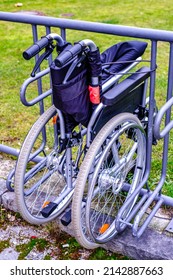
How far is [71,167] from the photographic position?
7.32 ft

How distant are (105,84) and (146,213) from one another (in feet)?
2.76

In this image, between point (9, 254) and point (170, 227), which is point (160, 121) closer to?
point (170, 227)

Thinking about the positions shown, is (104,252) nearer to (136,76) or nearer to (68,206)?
(68,206)

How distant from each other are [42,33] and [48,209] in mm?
4202

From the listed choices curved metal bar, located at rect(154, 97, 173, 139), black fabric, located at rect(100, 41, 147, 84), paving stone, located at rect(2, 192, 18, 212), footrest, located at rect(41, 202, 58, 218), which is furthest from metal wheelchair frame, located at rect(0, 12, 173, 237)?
footrest, located at rect(41, 202, 58, 218)

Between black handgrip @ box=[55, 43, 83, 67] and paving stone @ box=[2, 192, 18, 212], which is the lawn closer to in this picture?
paving stone @ box=[2, 192, 18, 212]

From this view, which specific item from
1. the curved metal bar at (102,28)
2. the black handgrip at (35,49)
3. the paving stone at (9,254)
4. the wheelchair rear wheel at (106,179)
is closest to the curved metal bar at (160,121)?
the wheelchair rear wheel at (106,179)

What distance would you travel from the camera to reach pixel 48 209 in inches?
86.4

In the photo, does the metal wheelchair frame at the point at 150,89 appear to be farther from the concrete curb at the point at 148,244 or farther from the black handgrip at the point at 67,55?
the black handgrip at the point at 67,55

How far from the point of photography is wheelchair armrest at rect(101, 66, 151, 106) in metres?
1.93

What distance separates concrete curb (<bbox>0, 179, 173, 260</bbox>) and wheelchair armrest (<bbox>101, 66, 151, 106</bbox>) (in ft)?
2.60

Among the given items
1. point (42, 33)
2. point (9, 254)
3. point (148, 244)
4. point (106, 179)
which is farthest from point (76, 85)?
point (42, 33)

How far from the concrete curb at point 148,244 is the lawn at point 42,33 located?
0.36 meters

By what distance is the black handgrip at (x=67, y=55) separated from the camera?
5.71 feet
